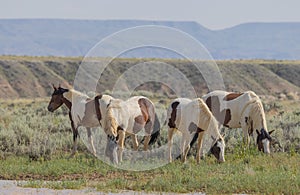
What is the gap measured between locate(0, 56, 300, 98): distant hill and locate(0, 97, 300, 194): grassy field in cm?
5340

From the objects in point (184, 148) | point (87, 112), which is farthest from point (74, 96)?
point (184, 148)

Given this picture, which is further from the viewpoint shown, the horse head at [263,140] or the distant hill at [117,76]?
the distant hill at [117,76]

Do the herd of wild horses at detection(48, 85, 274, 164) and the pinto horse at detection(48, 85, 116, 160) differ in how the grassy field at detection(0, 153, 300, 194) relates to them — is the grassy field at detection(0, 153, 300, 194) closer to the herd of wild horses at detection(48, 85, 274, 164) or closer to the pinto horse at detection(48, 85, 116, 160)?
the herd of wild horses at detection(48, 85, 274, 164)

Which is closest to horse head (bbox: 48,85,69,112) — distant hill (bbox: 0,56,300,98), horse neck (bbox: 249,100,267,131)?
horse neck (bbox: 249,100,267,131)

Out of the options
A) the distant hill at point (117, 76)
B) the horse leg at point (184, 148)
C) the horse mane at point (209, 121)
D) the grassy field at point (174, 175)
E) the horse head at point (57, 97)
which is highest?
the distant hill at point (117, 76)

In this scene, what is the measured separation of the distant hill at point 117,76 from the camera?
7994 centimetres

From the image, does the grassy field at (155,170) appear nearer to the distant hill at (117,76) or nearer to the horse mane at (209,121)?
the horse mane at (209,121)

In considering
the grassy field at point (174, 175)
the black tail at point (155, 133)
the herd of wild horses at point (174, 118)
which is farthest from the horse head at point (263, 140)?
the black tail at point (155, 133)

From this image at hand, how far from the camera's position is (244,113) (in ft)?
64.5

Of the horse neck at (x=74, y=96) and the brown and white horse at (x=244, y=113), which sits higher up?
the horse neck at (x=74, y=96)

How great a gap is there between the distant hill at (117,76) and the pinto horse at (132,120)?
5384 centimetres

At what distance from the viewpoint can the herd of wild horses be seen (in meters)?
17.8

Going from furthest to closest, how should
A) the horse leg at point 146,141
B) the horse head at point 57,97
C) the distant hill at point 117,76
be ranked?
the distant hill at point 117,76, the horse head at point 57,97, the horse leg at point 146,141

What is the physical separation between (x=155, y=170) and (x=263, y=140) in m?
3.63
